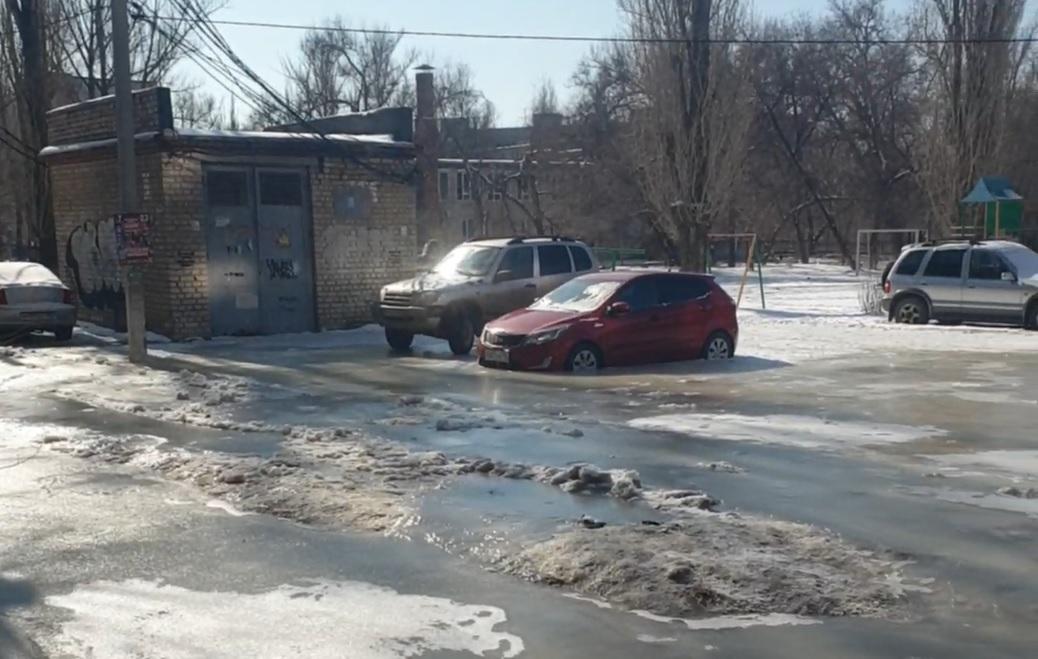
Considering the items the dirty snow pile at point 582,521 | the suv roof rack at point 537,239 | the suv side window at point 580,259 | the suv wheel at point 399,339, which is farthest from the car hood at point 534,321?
the suv side window at point 580,259

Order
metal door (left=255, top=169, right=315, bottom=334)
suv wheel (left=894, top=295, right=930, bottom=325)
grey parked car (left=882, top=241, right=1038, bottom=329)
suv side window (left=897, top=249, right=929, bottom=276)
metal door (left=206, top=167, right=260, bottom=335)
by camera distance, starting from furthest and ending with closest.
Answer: suv side window (left=897, top=249, right=929, bottom=276)
suv wheel (left=894, top=295, right=930, bottom=325)
metal door (left=255, top=169, right=315, bottom=334)
grey parked car (left=882, top=241, right=1038, bottom=329)
metal door (left=206, top=167, right=260, bottom=335)

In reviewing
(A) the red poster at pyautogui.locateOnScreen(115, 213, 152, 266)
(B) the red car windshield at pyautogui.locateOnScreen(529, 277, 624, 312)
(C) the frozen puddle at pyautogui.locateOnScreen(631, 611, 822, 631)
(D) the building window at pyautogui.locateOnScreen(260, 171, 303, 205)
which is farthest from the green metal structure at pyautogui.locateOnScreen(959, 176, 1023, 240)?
(C) the frozen puddle at pyautogui.locateOnScreen(631, 611, 822, 631)

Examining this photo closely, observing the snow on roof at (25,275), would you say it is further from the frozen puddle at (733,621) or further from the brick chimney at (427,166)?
the brick chimney at (427,166)

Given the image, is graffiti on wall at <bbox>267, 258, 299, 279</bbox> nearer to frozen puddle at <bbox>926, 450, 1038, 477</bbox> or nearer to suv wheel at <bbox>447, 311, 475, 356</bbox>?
suv wheel at <bbox>447, 311, 475, 356</bbox>

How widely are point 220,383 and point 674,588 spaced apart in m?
9.97

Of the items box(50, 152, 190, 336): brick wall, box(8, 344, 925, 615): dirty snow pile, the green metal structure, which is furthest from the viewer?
the green metal structure

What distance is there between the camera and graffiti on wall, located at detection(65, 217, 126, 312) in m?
23.1

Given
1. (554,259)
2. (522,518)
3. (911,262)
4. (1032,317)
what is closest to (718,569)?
(522,518)

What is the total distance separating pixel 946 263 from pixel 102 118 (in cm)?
1766

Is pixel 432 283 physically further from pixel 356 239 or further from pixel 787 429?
pixel 787 429

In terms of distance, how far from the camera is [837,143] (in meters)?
62.4

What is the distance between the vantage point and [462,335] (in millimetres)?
→ 18266

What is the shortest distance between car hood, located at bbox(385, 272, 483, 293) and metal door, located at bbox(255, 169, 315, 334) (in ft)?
12.5

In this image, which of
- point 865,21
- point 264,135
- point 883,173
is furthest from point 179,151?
point 865,21
